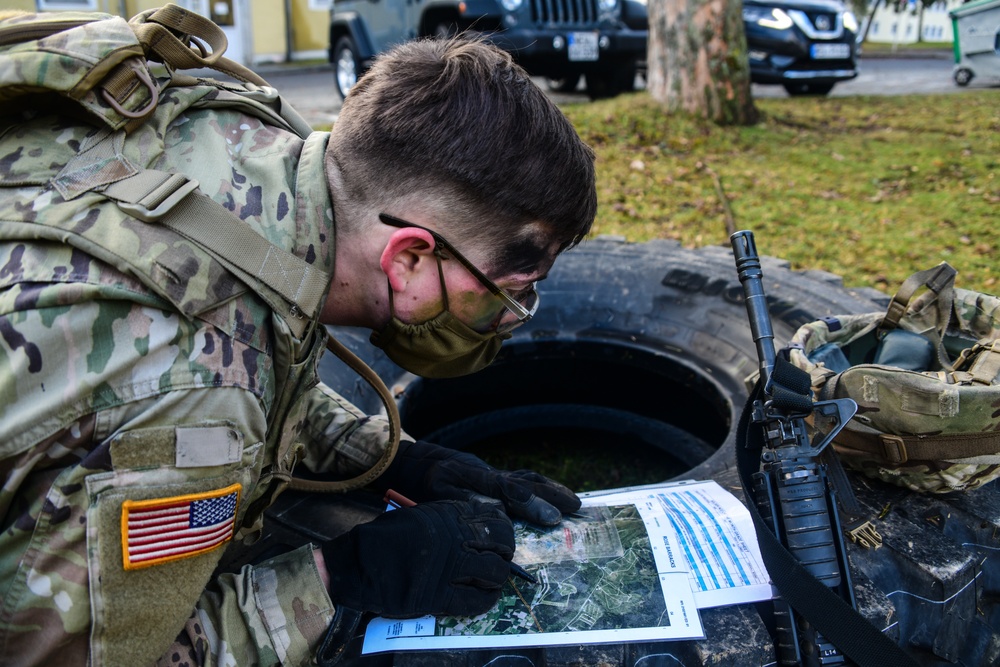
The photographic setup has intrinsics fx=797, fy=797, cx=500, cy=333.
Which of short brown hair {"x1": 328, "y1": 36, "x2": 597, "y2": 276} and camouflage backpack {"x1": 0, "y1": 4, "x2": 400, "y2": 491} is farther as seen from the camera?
short brown hair {"x1": 328, "y1": 36, "x2": 597, "y2": 276}

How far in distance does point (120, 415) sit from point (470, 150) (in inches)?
27.8

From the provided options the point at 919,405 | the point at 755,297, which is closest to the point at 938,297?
the point at 919,405

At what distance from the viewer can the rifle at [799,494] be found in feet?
4.38

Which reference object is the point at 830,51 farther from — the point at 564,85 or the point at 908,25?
the point at 908,25

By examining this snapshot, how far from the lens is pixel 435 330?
5.01 feet

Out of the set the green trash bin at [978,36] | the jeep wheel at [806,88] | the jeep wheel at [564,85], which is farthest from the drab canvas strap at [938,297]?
the green trash bin at [978,36]

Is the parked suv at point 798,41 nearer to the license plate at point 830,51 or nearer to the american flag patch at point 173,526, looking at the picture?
the license plate at point 830,51

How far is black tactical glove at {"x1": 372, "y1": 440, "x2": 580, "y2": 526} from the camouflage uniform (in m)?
0.51

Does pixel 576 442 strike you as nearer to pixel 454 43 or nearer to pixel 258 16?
pixel 454 43

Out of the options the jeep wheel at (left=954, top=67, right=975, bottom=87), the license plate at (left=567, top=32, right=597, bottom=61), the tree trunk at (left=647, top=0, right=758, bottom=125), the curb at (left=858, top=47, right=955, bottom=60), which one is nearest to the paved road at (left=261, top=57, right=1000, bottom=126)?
the jeep wheel at (left=954, top=67, right=975, bottom=87)

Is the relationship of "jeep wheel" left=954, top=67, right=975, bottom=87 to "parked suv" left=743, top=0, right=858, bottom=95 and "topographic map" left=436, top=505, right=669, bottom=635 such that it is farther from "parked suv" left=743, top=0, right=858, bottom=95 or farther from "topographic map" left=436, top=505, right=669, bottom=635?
"topographic map" left=436, top=505, right=669, bottom=635

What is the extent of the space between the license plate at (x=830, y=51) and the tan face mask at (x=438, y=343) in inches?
289

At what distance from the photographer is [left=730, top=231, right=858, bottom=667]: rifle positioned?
1.33 m

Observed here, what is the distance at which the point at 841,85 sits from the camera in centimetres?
970
